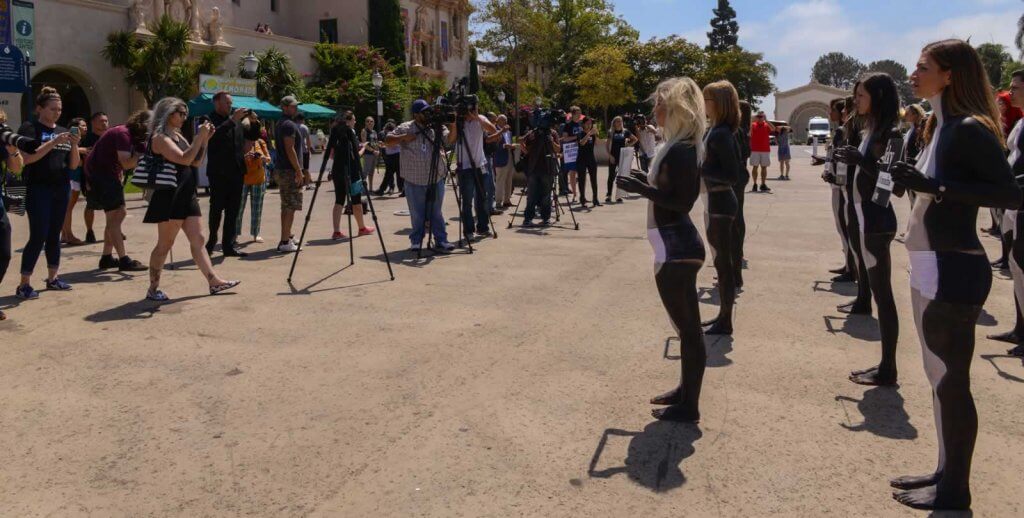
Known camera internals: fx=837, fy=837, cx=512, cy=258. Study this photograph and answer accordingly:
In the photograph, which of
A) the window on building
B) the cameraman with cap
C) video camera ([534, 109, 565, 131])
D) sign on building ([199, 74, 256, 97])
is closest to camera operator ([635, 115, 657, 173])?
video camera ([534, 109, 565, 131])

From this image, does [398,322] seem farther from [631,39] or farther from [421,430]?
[631,39]

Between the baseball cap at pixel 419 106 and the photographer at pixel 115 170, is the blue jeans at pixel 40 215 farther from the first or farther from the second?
the baseball cap at pixel 419 106

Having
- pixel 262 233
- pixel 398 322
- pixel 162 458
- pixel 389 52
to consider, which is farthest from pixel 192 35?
pixel 162 458

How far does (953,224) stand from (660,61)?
58.8m

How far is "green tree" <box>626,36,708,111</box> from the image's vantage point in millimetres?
58875

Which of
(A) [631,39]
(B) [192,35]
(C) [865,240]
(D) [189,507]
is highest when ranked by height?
(A) [631,39]

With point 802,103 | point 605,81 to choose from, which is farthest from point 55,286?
point 802,103

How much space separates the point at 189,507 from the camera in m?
3.41

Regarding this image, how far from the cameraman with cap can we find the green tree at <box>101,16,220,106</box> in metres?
23.7

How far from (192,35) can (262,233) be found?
1091 inches

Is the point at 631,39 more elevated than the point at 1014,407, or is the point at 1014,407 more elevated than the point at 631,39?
the point at 631,39

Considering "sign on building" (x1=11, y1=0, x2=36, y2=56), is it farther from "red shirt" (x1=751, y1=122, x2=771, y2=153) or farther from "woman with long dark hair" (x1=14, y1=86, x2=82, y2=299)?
"red shirt" (x1=751, y1=122, x2=771, y2=153)

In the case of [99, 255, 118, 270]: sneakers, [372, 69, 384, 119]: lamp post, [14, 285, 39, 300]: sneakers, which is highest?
[372, 69, 384, 119]: lamp post

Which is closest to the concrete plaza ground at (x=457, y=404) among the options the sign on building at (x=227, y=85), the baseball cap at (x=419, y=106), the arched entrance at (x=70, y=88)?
the baseball cap at (x=419, y=106)
